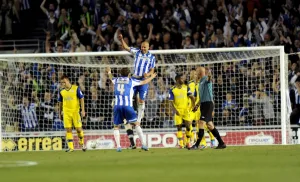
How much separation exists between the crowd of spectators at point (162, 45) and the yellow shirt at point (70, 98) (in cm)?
291

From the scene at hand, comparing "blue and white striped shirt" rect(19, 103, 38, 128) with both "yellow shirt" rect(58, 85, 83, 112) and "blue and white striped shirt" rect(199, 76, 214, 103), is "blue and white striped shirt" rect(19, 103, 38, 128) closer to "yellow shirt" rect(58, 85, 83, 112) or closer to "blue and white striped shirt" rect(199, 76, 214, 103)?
"yellow shirt" rect(58, 85, 83, 112)

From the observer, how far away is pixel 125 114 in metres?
19.1

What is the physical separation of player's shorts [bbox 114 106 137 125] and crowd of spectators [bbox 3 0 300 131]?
4.47 metres

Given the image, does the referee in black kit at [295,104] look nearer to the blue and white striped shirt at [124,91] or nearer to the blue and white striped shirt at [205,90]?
the blue and white striped shirt at [205,90]

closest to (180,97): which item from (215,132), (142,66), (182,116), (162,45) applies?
(182,116)

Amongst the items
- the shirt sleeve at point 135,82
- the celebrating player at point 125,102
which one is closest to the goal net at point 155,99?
the shirt sleeve at point 135,82

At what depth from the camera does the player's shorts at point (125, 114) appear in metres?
19.0

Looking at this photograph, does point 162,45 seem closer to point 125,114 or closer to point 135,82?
point 135,82

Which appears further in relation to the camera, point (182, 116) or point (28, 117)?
point (28, 117)

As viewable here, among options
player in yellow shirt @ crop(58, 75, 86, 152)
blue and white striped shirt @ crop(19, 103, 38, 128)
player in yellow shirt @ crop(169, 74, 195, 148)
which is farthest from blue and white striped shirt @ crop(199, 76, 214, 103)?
blue and white striped shirt @ crop(19, 103, 38, 128)

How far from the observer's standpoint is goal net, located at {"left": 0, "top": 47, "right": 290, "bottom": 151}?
2327 centimetres

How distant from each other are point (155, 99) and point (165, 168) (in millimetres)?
10708

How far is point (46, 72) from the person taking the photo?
2516 centimetres

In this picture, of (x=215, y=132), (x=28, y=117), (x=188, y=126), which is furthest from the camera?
(x=28, y=117)
